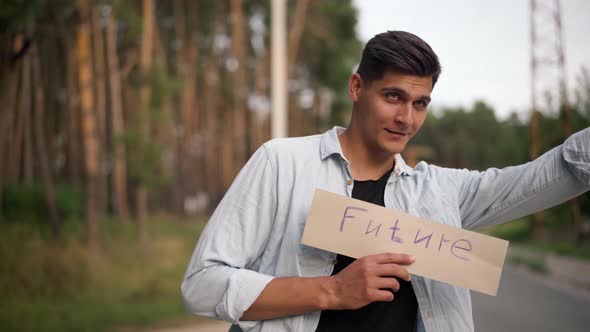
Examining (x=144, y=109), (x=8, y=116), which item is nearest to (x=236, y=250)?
(x=8, y=116)

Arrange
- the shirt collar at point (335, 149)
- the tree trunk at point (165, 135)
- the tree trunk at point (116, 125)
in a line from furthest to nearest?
1. the tree trunk at point (165, 135)
2. the tree trunk at point (116, 125)
3. the shirt collar at point (335, 149)

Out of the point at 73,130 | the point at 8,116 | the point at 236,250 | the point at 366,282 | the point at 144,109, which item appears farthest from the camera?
the point at 144,109

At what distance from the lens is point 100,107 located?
6.20m

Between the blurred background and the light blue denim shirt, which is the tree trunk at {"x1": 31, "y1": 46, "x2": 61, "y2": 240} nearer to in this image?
the blurred background

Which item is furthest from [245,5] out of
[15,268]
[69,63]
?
[15,268]

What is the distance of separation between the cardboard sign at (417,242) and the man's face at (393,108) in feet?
0.58

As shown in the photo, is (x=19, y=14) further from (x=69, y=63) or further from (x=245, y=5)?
(x=245, y=5)

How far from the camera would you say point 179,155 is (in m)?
→ 7.69

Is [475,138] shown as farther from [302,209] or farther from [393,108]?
[302,209]

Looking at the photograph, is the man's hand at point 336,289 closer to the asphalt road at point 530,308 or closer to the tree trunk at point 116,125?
the asphalt road at point 530,308

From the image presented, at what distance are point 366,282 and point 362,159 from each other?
37 cm

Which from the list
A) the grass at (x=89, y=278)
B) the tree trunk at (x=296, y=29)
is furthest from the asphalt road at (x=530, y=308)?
the tree trunk at (x=296, y=29)

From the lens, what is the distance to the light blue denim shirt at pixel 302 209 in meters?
1.22

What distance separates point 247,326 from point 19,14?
177 inches
